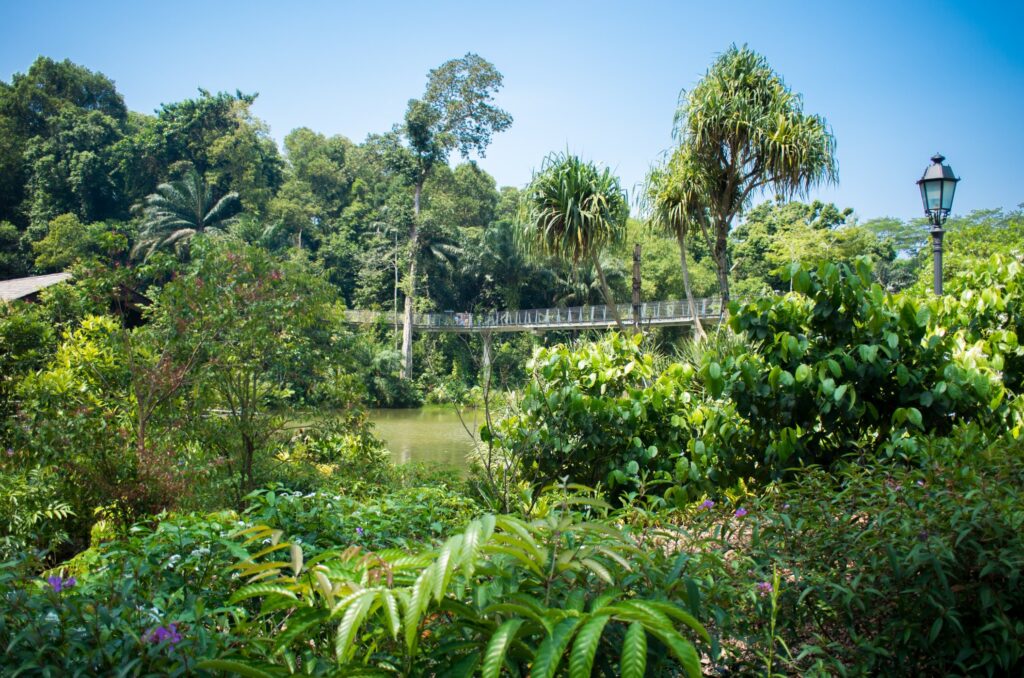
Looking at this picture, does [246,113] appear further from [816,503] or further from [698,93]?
[816,503]

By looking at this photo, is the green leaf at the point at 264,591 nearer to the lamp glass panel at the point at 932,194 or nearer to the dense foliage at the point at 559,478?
the dense foliage at the point at 559,478

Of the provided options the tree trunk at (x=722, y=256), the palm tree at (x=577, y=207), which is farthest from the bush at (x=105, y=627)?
the tree trunk at (x=722, y=256)

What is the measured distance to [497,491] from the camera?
143 inches

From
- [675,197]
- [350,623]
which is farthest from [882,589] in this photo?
[675,197]

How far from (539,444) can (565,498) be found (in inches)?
118

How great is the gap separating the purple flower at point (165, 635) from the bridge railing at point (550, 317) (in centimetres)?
2294

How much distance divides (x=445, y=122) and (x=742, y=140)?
21458 millimetres

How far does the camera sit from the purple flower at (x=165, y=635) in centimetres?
119

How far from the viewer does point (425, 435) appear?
1827 cm

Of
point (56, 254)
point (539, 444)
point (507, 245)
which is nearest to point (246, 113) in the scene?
point (56, 254)

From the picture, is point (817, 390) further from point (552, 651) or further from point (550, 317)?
point (550, 317)

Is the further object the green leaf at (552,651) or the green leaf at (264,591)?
the green leaf at (264,591)

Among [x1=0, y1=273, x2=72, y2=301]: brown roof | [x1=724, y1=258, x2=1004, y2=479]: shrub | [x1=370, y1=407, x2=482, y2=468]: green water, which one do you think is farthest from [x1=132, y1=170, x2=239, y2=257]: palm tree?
[x1=724, y1=258, x2=1004, y2=479]: shrub

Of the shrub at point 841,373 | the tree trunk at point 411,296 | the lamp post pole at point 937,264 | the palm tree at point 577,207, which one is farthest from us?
the tree trunk at point 411,296
